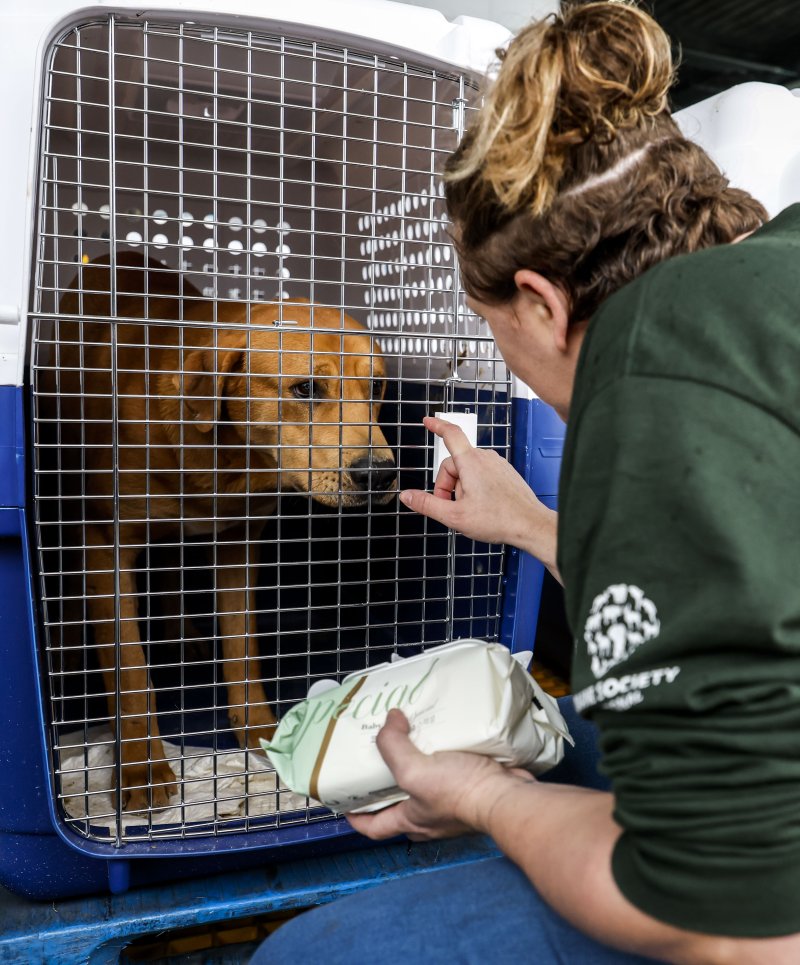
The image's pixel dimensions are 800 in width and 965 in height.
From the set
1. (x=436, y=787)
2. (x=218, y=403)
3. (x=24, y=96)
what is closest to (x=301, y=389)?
(x=218, y=403)

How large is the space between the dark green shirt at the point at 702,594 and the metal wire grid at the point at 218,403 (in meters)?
0.59

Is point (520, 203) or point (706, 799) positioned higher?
point (520, 203)

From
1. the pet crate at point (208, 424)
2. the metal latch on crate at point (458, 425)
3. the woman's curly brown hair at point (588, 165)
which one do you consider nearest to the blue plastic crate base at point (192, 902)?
the pet crate at point (208, 424)

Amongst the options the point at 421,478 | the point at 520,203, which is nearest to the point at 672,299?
the point at 520,203

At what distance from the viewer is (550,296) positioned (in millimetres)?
684

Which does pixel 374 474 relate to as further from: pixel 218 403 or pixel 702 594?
pixel 702 594

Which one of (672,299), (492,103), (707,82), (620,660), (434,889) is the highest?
(707,82)

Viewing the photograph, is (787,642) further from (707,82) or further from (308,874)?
(707,82)

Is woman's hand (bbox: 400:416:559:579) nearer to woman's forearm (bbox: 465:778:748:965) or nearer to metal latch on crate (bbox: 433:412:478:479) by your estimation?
metal latch on crate (bbox: 433:412:478:479)

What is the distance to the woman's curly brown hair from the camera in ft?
2.11

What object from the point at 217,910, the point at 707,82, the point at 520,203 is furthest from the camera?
the point at 707,82

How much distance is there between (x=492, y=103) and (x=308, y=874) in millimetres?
1040

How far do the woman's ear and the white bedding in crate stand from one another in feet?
2.48

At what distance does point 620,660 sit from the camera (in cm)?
50
